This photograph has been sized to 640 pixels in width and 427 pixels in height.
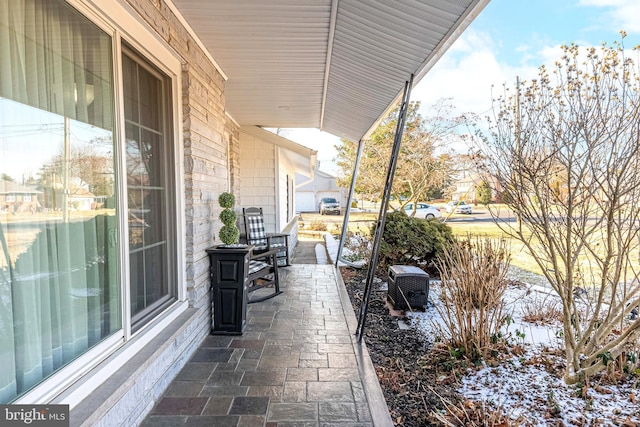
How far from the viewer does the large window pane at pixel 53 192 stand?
1.34 m

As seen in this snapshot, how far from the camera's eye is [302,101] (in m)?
5.50

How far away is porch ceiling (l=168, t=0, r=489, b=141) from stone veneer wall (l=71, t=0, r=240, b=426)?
11.5 inches

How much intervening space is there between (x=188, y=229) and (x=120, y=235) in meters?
0.99

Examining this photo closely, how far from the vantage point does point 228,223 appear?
142 inches

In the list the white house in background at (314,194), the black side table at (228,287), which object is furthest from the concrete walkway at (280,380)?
the white house in background at (314,194)

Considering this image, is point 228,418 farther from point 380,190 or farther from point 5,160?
point 380,190

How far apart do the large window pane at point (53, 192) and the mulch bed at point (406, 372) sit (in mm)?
1944

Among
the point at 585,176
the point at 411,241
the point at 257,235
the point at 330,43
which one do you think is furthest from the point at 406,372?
the point at 257,235

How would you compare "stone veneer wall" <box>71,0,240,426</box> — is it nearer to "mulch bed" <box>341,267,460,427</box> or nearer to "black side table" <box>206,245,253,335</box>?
"black side table" <box>206,245,253,335</box>

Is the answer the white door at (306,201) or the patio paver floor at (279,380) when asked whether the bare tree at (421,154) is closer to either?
the patio paver floor at (279,380)

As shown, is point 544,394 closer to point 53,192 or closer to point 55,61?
point 53,192

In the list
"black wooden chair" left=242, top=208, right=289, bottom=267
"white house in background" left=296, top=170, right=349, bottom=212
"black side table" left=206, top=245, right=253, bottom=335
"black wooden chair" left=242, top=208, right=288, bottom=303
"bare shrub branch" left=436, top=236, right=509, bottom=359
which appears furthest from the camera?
"white house in background" left=296, top=170, right=349, bottom=212

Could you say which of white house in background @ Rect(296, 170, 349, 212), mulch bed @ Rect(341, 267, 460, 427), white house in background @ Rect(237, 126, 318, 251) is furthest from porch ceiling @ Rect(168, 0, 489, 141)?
white house in background @ Rect(296, 170, 349, 212)

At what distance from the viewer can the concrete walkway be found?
7.18 ft
